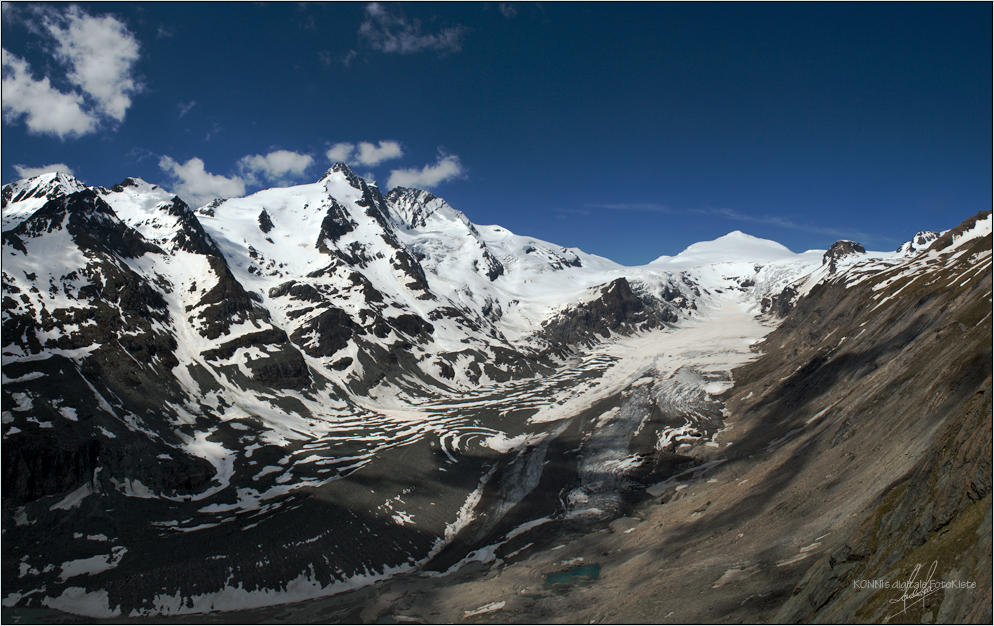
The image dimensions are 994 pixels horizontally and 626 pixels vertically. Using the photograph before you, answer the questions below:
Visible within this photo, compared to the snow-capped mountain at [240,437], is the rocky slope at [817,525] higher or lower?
lower

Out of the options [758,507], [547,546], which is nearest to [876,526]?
[758,507]
